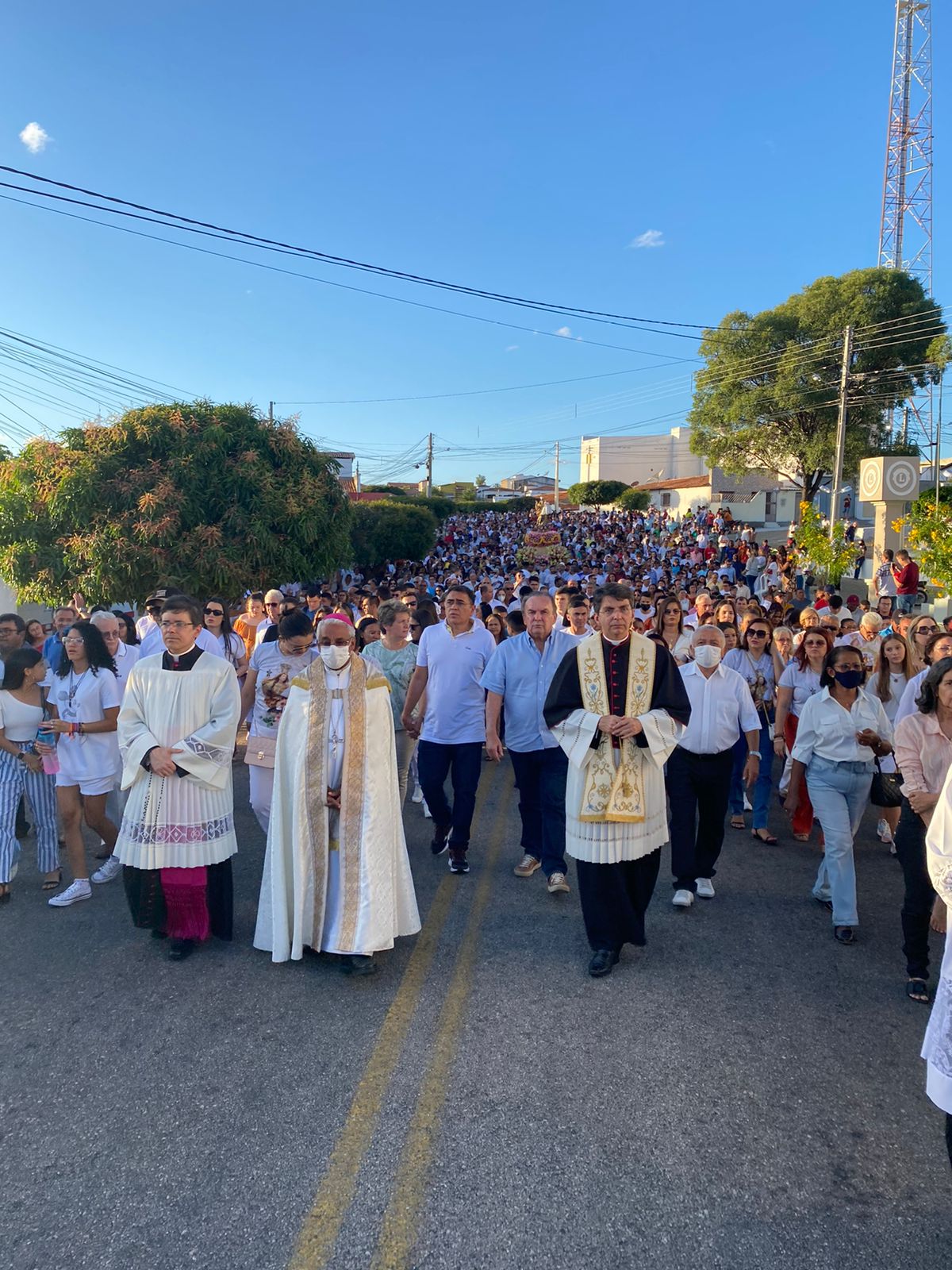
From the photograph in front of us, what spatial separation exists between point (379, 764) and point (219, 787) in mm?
910

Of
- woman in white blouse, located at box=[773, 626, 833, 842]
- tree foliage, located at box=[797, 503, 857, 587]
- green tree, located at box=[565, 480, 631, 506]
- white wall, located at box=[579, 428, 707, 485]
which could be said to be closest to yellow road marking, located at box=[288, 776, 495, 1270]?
woman in white blouse, located at box=[773, 626, 833, 842]

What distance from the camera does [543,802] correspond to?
6.05m

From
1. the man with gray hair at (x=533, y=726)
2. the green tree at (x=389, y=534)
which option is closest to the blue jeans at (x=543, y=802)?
the man with gray hair at (x=533, y=726)

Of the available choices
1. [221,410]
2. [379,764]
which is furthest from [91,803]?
[221,410]

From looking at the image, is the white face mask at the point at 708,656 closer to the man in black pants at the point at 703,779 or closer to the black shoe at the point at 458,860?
the man in black pants at the point at 703,779

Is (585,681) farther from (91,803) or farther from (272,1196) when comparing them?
(91,803)

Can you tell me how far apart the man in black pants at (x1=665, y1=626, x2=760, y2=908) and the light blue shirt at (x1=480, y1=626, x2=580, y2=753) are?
0.89 m

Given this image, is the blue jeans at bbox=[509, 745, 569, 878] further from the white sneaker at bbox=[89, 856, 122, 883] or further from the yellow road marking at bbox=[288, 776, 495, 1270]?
the white sneaker at bbox=[89, 856, 122, 883]

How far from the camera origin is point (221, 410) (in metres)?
14.9

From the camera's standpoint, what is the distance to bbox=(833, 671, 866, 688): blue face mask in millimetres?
5391

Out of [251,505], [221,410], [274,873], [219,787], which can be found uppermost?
[221,410]

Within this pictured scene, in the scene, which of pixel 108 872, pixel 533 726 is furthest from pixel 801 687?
pixel 108 872

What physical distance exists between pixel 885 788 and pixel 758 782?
7.31ft

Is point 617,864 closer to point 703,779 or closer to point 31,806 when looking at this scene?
point 703,779
